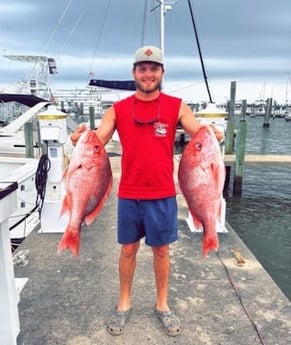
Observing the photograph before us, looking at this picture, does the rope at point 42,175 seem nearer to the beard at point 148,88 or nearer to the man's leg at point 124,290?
the man's leg at point 124,290

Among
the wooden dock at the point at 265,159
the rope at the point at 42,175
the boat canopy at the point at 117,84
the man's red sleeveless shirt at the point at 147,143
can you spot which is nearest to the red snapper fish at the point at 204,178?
the man's red sleeveless shirt at the point at 147,143

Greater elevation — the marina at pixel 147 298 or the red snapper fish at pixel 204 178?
the red snapper fish at pixel 204 178

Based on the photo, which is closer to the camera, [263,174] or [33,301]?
[33,301]

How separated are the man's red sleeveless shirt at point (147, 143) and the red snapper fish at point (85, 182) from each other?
0.19m

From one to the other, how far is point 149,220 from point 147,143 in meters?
0.51

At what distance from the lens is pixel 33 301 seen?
280 centimetres

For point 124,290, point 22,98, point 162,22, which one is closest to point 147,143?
point 124,290

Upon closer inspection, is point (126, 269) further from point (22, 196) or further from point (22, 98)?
point (22, 98)

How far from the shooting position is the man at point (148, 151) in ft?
7.39

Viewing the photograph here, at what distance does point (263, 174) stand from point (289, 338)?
12.9 metres

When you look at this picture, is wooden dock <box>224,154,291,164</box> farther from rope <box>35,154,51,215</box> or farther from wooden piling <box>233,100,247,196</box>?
rope <box>35,154,51,215</box>

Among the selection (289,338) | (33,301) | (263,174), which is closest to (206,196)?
(289,338)

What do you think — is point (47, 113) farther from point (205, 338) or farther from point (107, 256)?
point (205, 338)

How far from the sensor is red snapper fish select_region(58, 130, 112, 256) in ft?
6.86
